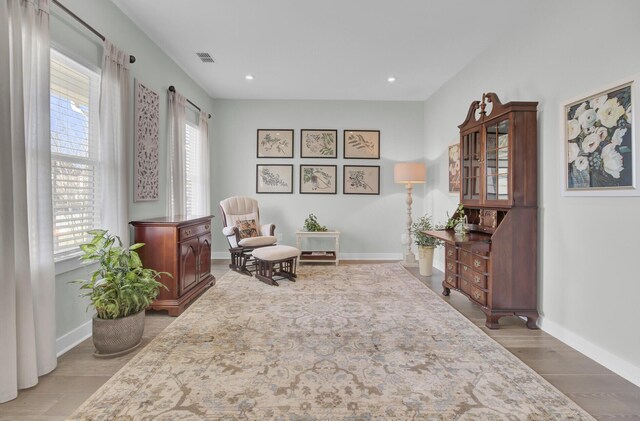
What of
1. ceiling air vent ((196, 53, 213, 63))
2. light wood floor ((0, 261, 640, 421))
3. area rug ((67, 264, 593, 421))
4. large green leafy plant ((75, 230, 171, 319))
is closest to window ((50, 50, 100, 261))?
large green leafy plant ((75, 230, 171, 319))

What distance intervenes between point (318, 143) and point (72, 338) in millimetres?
4482

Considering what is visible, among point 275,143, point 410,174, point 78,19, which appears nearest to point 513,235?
point 410,174

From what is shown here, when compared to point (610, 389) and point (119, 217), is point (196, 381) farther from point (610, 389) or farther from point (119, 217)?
point (610, 389)

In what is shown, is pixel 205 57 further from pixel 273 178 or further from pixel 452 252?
pixel 452 252

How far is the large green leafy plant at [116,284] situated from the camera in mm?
2236

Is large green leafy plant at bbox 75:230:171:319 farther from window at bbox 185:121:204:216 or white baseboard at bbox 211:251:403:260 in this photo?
white baseboard at bbox 211:251:403:260

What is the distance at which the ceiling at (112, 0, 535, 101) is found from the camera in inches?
114

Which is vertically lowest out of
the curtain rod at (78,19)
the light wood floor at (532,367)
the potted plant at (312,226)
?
the light wood floor at (532,367)

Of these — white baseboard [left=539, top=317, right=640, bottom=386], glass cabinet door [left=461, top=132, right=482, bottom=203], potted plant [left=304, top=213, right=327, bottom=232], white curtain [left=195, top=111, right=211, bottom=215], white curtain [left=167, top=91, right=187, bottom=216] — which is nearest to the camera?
white baseboard [left=539, top=317, right=640, bottom=386]

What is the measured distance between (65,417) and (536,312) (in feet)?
11.4

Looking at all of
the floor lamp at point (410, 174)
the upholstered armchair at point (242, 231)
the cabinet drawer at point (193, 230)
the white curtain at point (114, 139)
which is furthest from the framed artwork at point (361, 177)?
the white curtain at point (114, 139)

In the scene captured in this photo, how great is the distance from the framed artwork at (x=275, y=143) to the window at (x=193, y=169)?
3.83 ft

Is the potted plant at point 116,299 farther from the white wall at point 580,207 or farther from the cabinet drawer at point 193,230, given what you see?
the white wall at point 580,207

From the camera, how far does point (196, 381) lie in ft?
6.33
